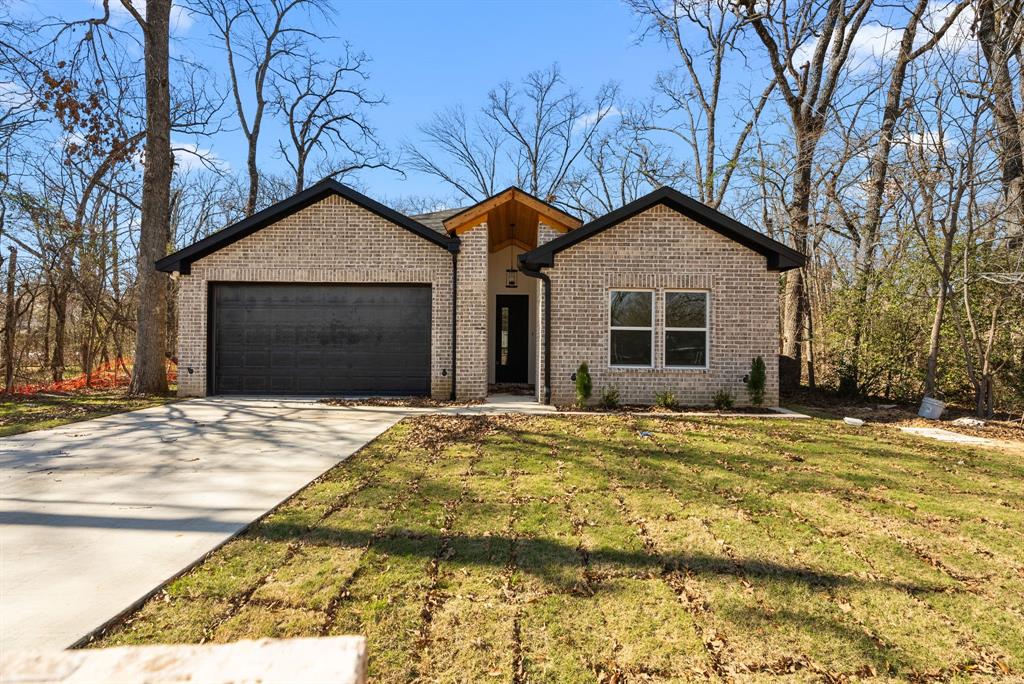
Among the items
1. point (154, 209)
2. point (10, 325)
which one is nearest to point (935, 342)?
point (154, 209)

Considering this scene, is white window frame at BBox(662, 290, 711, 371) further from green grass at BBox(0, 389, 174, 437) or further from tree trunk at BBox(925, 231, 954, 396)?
green grass at BBox(0, 389, 174, 437)

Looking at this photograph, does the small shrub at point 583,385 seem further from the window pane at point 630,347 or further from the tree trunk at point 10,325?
the tree trunk at point 10,325

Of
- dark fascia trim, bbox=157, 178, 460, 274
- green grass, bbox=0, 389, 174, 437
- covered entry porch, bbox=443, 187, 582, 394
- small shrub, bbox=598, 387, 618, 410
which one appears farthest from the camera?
covered entry porch, bbox=443, 187, 582, 394

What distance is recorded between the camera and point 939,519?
437 cm

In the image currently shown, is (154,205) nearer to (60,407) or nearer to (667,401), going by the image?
(60,407)

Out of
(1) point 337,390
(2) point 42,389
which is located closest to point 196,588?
(1) point 337,390

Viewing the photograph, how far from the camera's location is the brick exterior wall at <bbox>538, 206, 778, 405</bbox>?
10.6 metres

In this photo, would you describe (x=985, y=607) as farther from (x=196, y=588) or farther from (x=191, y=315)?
(x=191, y=315)

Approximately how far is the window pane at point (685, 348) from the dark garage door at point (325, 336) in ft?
16.8

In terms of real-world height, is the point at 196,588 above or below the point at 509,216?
below

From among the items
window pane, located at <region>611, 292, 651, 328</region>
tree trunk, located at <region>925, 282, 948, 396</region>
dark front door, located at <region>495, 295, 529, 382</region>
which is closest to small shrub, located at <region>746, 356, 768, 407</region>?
window pane, located at <region>611, 292, 651, 328</region>

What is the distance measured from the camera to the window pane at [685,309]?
35.3 ft

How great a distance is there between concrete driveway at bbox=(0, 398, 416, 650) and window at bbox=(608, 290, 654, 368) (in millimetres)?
4827

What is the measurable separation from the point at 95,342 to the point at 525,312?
12.4 m
